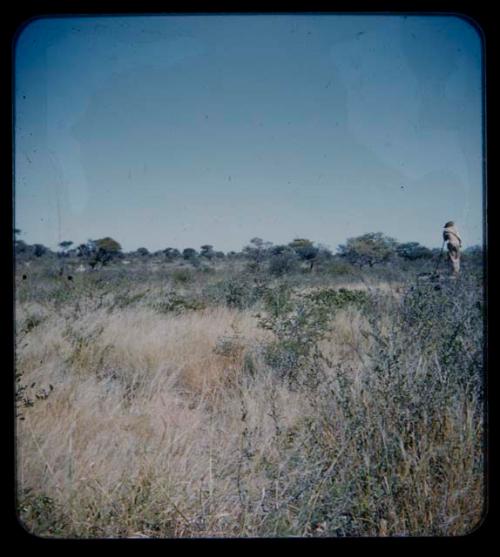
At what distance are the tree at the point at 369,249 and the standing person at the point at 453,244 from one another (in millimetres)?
6647

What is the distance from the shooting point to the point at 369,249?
43.5 ft

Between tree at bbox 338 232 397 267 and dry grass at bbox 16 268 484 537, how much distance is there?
7904 mm

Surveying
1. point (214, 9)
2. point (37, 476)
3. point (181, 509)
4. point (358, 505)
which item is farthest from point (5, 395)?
point (214, 9)

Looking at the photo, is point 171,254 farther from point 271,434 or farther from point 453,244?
point 271,434

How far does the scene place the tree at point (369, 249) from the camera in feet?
37.0

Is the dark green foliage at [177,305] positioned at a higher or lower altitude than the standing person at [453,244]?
lower

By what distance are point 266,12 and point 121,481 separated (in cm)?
216

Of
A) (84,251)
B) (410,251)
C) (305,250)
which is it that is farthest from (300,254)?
(84,251)

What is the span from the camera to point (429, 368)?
240 cm

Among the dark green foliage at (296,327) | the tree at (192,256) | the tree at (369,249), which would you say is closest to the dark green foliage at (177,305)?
the dark green foliage at (296,327)

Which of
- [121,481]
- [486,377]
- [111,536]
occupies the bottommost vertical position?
[111,536]

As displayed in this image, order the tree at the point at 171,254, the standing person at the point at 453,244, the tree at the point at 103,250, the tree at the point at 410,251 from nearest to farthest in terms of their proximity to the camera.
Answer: the standing person at the point at 453,244
the tree at the point at 103,250
the tree at the point at 410,251
the tree at the point at 171,254

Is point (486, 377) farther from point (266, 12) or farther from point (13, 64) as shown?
point (13, 64)

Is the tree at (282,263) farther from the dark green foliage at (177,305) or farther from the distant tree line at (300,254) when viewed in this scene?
the dark green foliage at (177,305)
